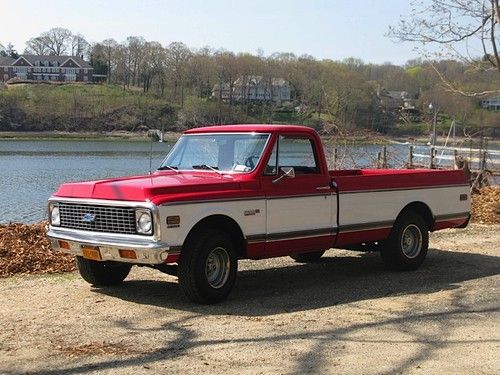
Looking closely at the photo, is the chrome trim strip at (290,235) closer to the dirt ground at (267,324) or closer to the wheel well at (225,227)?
the wheel well at (225,227)

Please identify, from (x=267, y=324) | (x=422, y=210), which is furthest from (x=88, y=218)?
(x=422, y=210)

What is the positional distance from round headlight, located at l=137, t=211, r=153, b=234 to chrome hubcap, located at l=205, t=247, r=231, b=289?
77 centimetres

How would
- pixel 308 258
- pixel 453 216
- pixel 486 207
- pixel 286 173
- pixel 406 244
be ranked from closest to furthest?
pixel 286 173 < pixel 406 244 < pixel 453 216 < pixel 308 258 < pixel 486 207

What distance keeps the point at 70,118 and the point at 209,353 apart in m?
94.8

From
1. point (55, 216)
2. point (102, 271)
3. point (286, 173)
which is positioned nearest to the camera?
point (55, 216)

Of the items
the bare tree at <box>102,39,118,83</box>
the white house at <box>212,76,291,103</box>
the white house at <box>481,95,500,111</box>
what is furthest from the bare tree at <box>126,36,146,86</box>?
the white house at <box>481,95,500,111</box>

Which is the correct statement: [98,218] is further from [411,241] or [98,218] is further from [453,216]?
[453,216]

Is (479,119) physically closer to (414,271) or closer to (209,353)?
(414,271)

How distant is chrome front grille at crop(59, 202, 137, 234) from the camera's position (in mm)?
7434

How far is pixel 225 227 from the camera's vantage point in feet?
26.1

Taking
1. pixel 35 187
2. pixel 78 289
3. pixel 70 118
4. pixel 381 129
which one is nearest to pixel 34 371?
pixel 78 289

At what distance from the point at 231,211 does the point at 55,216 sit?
78.2 inches

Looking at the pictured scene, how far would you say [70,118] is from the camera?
9744 cm

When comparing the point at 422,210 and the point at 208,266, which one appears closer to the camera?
the point at 208,266
